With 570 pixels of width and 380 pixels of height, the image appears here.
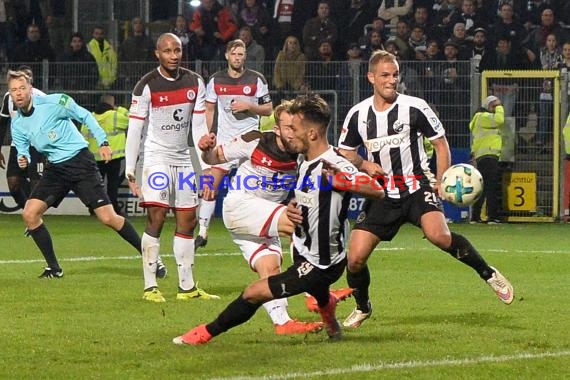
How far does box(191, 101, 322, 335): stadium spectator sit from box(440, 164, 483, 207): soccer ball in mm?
1216

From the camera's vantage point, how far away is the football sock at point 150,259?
39.2ft

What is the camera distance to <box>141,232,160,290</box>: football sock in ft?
39.2

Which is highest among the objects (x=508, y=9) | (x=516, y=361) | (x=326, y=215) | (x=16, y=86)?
(x=508, y=9)

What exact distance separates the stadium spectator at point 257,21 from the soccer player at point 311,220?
1740 centimetres

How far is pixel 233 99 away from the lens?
16.4 meters

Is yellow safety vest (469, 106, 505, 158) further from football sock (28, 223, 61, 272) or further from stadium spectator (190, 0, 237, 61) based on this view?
football sock (28, 223, 61, 272)

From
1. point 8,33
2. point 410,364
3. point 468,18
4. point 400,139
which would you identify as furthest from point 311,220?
point 8,33

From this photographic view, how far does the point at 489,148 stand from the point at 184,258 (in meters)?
11.9

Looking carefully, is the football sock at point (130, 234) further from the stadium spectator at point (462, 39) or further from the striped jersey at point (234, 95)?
the stadium spectator at point (462, 39)

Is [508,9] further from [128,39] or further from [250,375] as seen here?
[250,375]

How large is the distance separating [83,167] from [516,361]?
6801 mm

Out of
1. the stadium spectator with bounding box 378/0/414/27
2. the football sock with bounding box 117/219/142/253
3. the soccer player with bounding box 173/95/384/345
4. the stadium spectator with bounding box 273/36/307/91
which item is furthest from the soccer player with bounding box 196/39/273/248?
the stadium spectator with bounding box 378/0/414/27

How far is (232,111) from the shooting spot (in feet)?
52.2

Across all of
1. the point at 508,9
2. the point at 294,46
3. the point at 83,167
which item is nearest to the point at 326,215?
the point at 83,167
